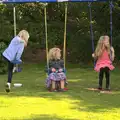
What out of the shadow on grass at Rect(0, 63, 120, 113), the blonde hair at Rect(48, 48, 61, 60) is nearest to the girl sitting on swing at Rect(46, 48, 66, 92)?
the blonde hair at Rect(48, 48, 61, 60)

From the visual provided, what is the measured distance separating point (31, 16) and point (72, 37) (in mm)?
3573

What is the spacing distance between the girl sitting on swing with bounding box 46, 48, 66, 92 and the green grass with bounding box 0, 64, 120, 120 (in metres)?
0.26

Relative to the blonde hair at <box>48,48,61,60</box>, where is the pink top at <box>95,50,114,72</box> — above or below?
below

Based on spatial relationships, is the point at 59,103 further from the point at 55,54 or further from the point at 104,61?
the point at 104,61

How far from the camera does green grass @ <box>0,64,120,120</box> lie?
7.67 meters

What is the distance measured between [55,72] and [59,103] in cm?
222

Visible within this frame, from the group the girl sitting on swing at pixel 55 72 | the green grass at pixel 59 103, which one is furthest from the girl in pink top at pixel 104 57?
the girl sitting on swing at pixel 55 72

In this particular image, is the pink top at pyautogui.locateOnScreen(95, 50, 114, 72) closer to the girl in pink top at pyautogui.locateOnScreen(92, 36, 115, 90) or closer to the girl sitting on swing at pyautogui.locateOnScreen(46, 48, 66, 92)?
the girl in pink top at pyautogui.locateOnScreen(92, 36, 115, 90)

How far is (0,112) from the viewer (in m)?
7.93

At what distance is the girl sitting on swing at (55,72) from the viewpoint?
11.0 m

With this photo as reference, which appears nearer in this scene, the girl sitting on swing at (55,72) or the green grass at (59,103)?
the green grass at (59,103)

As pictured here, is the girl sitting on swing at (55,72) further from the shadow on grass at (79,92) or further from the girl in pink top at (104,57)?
the girl in pink top at (104,57)

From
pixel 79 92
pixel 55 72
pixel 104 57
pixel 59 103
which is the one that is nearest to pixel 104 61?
pixel 104 57

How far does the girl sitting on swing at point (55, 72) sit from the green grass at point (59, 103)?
0.86 ft
